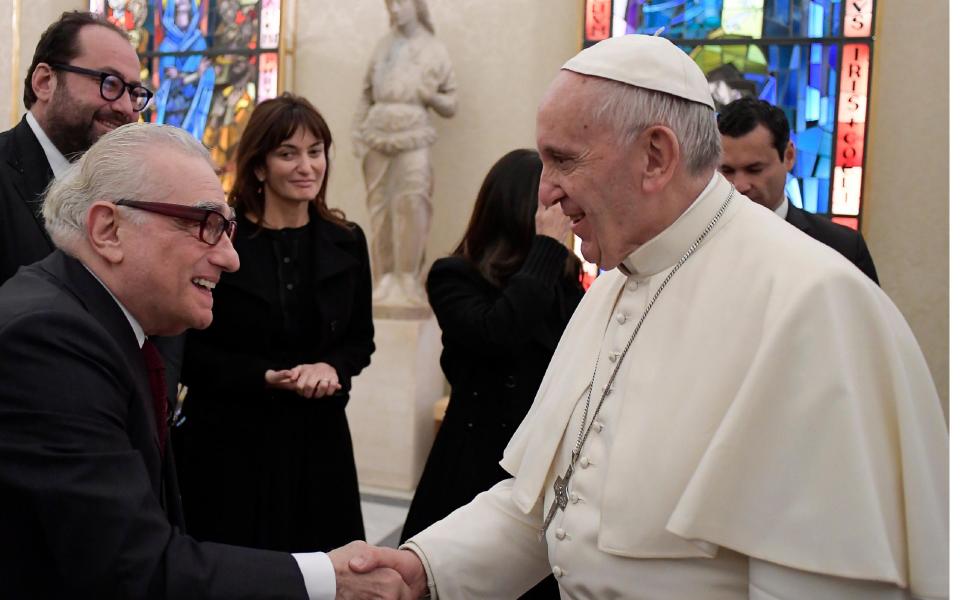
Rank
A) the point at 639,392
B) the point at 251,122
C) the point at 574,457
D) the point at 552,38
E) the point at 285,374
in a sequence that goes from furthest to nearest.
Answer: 1. the point at 552,38
2. the point at 251,122
3. the point at 285,374
4. the point at 574,457
5. the point at 639,392

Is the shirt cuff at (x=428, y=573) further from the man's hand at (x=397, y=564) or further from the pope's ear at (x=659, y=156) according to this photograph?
the pope's ear at (x=659, y=156)

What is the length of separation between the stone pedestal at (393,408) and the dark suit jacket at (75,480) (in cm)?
526

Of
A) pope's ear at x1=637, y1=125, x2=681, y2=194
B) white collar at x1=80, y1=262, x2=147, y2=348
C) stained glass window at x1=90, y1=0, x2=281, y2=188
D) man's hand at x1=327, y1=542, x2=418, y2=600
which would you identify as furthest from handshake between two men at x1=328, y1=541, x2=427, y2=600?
stained glass window at x1=90, y1=0, x2=281, y2=188

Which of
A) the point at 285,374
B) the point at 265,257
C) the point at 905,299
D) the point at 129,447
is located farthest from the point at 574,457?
the point at 905,299

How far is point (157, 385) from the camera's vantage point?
6.69 ft

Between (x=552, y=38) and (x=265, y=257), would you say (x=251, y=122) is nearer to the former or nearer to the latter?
(x=265, y=257)

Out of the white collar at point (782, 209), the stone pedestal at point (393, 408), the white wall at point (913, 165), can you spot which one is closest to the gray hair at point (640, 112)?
the white collar at point (782, 209)

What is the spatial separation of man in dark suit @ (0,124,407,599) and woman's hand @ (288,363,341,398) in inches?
54.1

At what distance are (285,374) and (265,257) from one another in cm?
47

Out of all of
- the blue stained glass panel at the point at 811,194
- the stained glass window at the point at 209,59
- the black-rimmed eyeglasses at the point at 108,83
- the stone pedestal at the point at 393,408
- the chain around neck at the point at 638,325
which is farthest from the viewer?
the stained glass window at the point at 209,59

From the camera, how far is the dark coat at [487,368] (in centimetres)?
321

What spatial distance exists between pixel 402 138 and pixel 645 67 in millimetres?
5540

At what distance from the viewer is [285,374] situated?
344 cm

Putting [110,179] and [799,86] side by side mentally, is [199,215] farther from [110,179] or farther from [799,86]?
[799,86]
